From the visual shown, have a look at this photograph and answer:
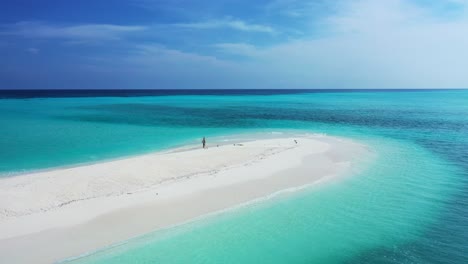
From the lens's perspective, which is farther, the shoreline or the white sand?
the shoreline

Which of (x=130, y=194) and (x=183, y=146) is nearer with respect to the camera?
(x=130, y=194)

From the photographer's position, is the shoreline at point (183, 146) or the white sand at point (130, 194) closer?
the white sand at point (130, 194)

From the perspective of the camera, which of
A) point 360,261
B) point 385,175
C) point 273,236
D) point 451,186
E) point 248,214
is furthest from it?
point 385,175

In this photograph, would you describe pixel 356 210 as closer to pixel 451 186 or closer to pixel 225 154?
pixel 451 186

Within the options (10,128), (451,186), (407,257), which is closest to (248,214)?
(407,257)

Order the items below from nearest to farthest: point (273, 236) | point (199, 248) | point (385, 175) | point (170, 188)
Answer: point (199, 248)
point (273, 236)
point (170, 188)
point (385, 175)

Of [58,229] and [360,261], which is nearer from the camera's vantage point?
[360,261]

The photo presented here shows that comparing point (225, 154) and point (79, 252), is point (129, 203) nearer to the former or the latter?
point (79, 252)
